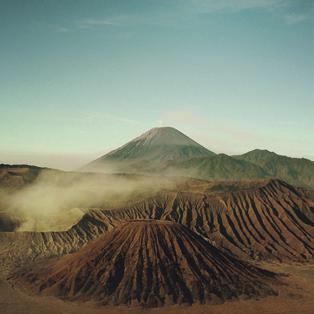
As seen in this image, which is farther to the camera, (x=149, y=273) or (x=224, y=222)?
(x=224, y=222)

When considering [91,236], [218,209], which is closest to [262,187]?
[218,209]

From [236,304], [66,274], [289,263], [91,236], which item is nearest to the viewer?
[236,304]

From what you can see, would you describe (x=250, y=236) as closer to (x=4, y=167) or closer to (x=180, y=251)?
(x=180, y=251)

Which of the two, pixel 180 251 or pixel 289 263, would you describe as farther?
pixel 289 263

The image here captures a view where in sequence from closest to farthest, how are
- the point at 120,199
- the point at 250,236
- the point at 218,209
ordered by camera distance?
the point at 250,236
the point at 218,209
the point at 120,199

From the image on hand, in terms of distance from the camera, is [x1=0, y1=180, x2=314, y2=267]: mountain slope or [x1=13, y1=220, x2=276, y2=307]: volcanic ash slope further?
[x1=0, y1=180, x2=314, y2=267]: mountain slope

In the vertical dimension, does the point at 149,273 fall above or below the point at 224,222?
below

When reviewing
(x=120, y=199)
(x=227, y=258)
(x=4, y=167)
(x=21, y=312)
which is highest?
(x=4, y=167)

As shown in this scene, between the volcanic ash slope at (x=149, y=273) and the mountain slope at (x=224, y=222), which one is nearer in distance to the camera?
the volcanic ash slope at (x=149, y=273)
